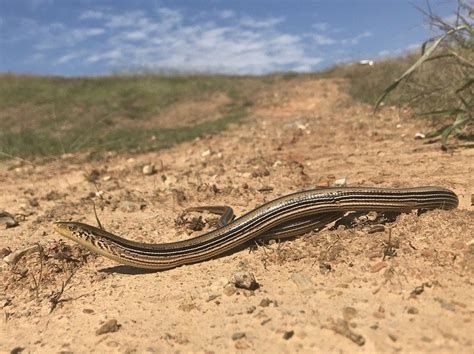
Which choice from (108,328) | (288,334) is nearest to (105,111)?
(108,328)

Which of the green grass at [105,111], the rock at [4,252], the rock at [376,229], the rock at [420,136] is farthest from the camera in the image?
the green grass at [105,111]

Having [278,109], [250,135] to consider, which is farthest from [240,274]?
[278,109]

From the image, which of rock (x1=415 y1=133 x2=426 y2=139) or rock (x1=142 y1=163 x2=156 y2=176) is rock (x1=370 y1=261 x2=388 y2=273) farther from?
rock (x1=142 y1=163 x2=156 y2=176)

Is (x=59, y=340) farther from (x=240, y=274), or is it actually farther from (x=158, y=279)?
(x=240, y=274)

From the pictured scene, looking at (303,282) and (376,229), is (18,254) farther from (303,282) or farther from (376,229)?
(376,229)

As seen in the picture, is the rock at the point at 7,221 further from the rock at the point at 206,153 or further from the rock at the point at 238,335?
the rock at the point at 206,153

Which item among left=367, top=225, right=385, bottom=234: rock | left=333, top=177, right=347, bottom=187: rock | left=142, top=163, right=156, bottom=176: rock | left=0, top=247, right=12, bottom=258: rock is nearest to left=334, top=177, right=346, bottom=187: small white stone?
left=333, top=177, right=347, bottom=187: rock

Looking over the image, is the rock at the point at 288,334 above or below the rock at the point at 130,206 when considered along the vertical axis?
below

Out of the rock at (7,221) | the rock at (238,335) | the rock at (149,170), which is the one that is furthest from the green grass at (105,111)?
the rock at (238,335)
